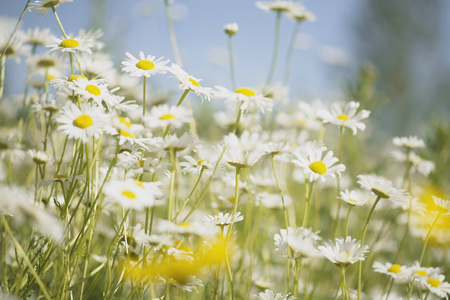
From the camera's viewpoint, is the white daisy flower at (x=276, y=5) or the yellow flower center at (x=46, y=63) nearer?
the yellow flower center at (x=46, y=63)

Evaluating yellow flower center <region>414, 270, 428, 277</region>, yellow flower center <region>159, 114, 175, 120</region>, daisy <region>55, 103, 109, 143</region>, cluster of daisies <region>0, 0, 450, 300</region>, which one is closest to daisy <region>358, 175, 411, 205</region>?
cluster of daisies <region>0, 0, 450, 300</region>

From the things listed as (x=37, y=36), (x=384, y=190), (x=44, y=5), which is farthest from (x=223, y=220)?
(x=37, y=36)

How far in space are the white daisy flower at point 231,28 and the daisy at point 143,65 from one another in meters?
0.46

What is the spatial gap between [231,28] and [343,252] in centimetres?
80

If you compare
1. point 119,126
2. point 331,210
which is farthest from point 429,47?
point 119,126

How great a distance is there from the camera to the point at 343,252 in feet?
2.92

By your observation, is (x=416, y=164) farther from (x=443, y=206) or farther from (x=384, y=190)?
(x=384, y=190)

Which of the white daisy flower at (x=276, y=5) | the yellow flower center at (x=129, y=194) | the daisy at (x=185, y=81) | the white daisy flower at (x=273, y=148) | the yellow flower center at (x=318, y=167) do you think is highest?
the white daisy flower at (x=276, y=5)

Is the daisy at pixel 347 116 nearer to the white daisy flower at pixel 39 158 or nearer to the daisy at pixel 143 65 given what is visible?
the daisy at pixel 143 65

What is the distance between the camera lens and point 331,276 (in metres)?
1.90

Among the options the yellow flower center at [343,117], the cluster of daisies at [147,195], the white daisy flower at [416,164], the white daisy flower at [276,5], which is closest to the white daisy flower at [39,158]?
the cluster of daisies at [147,195]

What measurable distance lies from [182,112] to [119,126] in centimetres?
14

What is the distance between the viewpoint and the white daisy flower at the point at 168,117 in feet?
2.55

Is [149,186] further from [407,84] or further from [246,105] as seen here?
[407,84]
